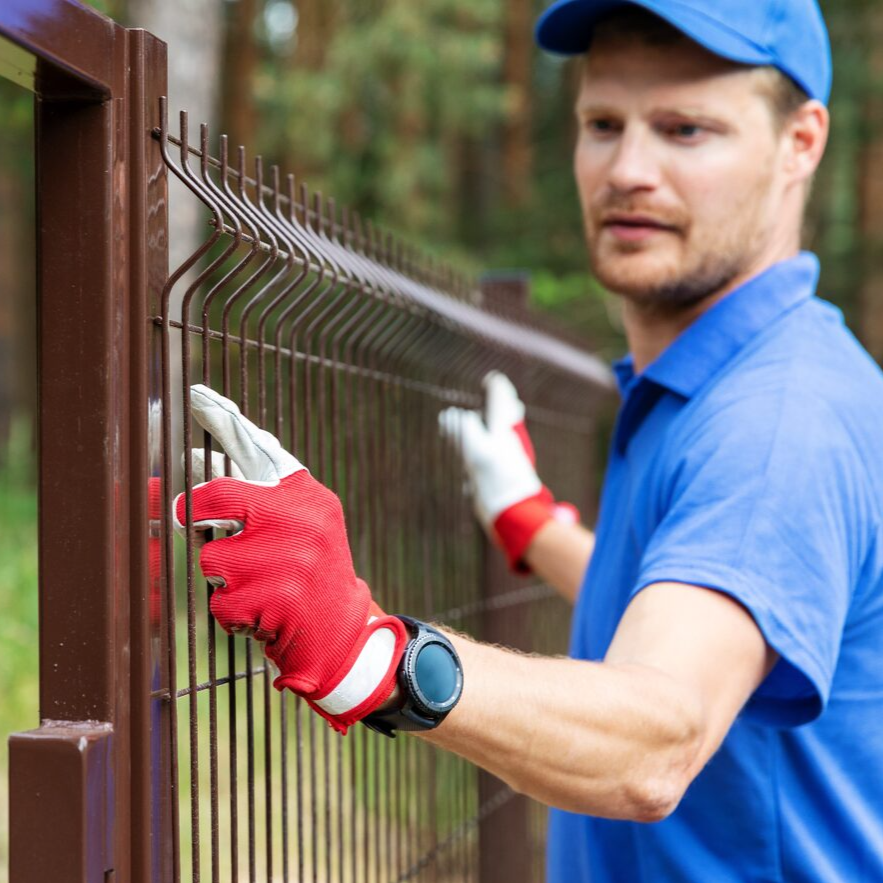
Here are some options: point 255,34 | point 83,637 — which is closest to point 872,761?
point 83,637

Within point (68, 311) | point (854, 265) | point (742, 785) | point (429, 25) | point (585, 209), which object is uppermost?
point (429, 25)

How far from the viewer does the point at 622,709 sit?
4.76ft

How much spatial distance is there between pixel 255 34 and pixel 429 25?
4.03 metres

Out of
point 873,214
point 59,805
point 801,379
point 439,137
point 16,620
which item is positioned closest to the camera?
point 59,805

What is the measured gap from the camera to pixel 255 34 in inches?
583

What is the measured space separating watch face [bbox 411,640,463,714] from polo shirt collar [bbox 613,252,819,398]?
2.98 ft

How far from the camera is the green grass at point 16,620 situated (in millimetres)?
5328

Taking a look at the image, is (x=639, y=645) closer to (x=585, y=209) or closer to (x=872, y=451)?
(x=872, y=451)

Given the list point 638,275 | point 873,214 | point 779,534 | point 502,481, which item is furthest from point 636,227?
point 873,214

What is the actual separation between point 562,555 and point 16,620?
14.4 ft

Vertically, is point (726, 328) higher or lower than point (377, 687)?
higher

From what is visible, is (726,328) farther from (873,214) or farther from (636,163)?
(873,214)

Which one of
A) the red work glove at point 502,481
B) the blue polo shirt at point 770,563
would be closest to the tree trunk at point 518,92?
the red work glove at point 502,481

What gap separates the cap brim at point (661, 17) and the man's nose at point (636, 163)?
0.20 meters
